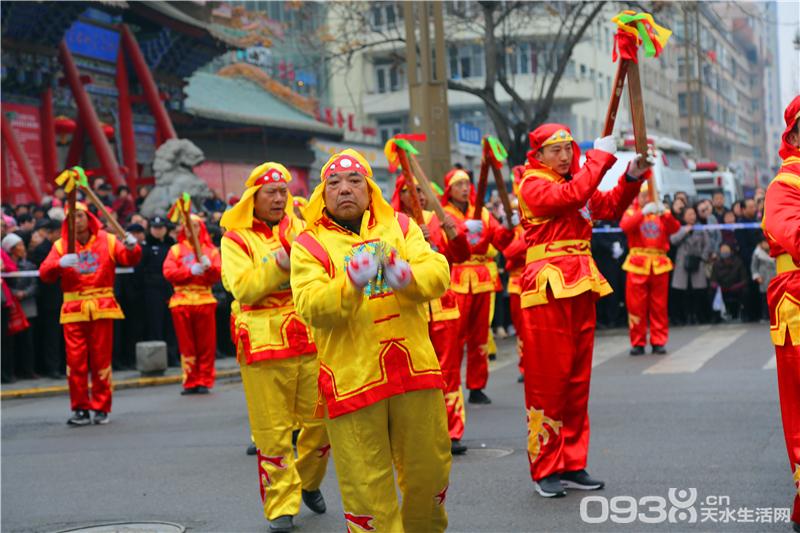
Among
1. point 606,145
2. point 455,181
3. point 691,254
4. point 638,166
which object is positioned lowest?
point 691,254

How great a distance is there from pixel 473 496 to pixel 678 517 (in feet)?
4.50

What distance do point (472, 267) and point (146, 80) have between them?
52.7 ft

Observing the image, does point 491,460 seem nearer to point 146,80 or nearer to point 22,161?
point 22,161

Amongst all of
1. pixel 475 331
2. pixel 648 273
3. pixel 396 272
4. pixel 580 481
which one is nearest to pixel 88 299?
pixel 475 331

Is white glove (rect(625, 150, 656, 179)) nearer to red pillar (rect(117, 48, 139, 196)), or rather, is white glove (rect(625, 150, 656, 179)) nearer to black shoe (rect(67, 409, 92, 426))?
black shoe (rect(67, 409, 92, 426))

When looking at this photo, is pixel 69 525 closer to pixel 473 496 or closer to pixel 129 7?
pixel 473 496

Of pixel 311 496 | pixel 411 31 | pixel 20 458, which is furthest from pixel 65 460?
pixel 411 31

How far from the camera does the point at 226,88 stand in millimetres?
33844

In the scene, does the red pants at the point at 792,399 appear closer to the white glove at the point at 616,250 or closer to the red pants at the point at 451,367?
the red pants at the point at 451,367

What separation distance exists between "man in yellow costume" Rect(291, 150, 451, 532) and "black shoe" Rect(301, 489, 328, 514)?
77.5 inches

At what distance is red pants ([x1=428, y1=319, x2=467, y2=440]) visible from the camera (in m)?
9.05

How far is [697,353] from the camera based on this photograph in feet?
48.9

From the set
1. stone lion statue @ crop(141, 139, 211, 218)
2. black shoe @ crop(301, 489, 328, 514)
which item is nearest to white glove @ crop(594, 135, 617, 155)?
black shoe @ crop(301, 489, 328, 514)

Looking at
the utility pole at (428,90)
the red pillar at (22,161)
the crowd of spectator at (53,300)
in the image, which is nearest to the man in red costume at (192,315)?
the crowd of spectator at (53,300)
